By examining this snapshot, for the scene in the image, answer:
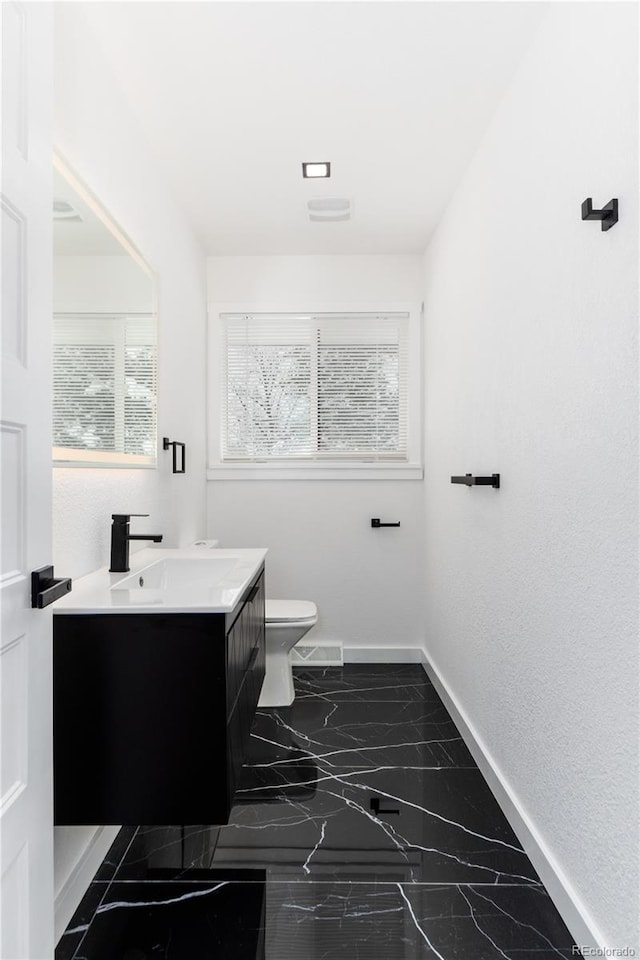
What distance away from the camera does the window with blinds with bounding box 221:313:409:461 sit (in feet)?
12.0

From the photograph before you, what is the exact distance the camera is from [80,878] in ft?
5.37

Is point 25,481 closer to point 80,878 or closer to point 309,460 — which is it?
point 80,878

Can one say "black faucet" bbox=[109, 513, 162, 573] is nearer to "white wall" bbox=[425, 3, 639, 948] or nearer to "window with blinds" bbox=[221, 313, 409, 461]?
"white wall" bbox=[425, 3, 639, 948]

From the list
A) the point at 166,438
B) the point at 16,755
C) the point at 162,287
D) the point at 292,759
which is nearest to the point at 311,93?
the point at 162,287

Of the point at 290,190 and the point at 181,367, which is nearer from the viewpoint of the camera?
the point at 290,190

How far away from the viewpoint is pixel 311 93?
6.75ft

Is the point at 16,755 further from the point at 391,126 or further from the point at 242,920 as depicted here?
the point at 391,126

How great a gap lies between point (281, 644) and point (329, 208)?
86.0 inches

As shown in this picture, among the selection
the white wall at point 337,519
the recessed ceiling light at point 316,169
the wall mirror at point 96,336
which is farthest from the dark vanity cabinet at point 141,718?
the white wall at point 337,519

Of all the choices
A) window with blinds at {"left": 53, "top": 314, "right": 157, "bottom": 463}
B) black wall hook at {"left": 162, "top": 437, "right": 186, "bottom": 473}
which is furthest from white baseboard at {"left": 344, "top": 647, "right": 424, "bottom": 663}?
window with blinds at {"left": 53, "top": 314, "right": 157, "bottom": 463}

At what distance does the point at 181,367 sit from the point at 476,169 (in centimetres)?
162

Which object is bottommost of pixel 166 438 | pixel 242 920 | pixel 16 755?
pixel 242 920

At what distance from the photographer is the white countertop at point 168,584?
1.44 meters

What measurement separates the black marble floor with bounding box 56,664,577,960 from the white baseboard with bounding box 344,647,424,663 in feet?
3.57
